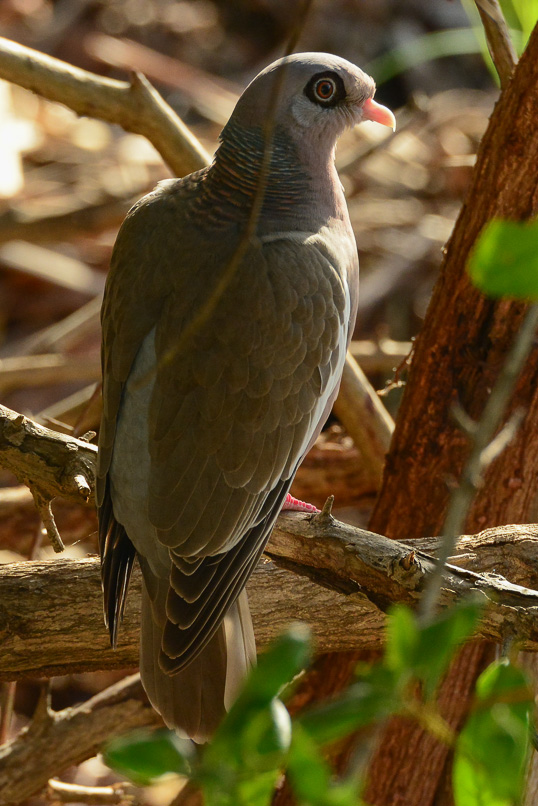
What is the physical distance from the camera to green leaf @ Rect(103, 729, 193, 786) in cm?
63

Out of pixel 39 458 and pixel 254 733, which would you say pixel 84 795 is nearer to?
pixel 39 458

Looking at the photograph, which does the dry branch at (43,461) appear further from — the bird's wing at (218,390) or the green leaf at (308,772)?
the green leaf at (308,772)

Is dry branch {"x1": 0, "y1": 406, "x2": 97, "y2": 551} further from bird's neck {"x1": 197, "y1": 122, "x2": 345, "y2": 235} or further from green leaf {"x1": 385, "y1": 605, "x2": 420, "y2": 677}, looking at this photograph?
green leaf {"x1": 385, "y1": 605, "x2": 420, "y2": 677}

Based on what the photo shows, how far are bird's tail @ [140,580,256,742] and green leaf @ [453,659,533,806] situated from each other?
136 centimetres

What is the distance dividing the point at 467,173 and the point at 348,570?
4.73 m

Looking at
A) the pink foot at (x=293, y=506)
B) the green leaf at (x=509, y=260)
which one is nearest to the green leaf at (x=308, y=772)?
the green leaf at (x=509, y=260)

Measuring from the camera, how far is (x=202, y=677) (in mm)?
2080

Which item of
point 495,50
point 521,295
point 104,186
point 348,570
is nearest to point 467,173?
point 104,186

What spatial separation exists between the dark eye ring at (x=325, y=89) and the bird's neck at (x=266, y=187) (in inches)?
5.5

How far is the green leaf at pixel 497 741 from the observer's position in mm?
653

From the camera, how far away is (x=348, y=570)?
1.86 metres

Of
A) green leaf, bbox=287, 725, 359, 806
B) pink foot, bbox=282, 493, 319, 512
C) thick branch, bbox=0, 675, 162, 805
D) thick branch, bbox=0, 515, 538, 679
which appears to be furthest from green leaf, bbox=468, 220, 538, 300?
thick branch, bbox=0, 675, 162, 805

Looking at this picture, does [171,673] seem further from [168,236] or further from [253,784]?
[253,784]

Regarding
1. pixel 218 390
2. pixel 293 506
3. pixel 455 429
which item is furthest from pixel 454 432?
pixel 218 390
